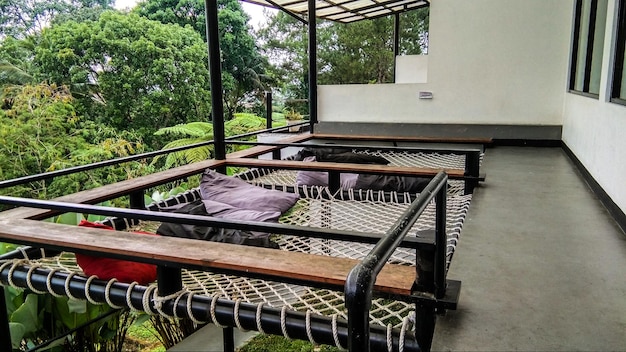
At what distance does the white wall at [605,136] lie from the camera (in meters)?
2.71

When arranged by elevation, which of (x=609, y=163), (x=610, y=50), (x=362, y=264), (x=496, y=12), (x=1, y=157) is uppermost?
(x=496, y=12)

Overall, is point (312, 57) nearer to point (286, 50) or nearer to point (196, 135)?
point (196, 135)

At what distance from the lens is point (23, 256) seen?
6.63ft

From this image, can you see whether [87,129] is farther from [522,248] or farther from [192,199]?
[522,248]

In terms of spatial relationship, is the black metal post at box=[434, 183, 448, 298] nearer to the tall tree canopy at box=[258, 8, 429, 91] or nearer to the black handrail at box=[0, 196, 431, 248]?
the black handrail at box=[0, 196, 431, 248]

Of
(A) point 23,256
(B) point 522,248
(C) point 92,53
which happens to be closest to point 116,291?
(A) point 23,256

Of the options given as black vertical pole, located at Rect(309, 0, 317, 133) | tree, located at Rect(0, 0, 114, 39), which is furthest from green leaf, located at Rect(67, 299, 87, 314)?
tree, located at Rect(0, 0, 114, 39)

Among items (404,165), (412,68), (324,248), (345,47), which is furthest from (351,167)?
(345,47)

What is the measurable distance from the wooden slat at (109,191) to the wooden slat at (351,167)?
1.28 feet

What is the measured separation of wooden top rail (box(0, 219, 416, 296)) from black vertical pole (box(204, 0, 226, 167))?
2069 millimetres

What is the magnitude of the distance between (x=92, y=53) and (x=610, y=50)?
11.2 m

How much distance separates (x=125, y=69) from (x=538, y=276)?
11.6 meters

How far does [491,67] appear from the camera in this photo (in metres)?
6.00

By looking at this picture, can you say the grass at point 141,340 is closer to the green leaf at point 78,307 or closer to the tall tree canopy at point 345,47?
the green leaf at point 78,307
